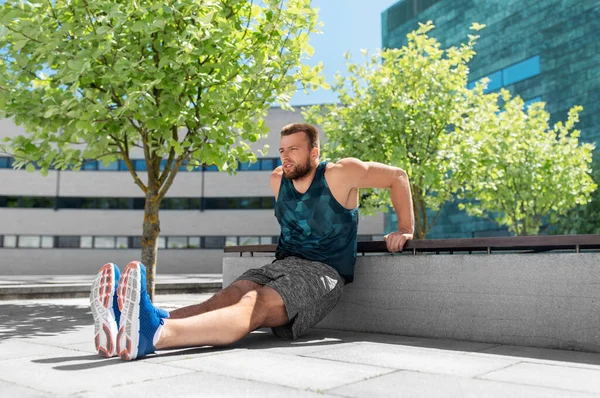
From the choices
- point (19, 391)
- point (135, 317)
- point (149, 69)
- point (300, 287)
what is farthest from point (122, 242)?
point (19, 391)

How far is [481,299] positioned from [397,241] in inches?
33.3

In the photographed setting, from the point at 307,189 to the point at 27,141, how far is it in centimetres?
609

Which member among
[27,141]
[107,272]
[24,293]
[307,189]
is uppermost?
[27,141]

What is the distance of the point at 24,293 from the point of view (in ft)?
39.3

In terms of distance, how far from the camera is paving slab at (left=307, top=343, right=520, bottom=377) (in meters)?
3.36

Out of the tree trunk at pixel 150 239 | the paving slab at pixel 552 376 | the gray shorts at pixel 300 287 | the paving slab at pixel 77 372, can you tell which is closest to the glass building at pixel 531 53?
the tree trunk at pixel 150 239

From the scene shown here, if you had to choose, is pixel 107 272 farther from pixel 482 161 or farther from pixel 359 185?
pixel 482 161

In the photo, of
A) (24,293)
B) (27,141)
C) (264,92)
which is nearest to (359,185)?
(264,92)

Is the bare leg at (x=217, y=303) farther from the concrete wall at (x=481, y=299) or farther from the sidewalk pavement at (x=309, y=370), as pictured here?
the concrete wall at (x=481, y=299)

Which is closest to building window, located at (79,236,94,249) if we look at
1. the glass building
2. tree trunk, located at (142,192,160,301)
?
the glass building

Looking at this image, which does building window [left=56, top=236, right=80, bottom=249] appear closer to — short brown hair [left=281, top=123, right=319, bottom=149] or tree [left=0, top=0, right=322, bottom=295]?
tree [left=0, top=0, right=322, bottom=295]

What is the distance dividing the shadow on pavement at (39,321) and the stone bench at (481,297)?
2935mm

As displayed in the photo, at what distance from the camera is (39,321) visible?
694 cm

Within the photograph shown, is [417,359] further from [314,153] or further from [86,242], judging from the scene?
[86,242]
